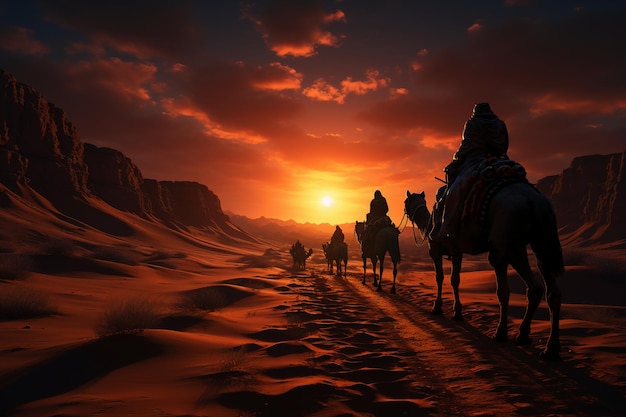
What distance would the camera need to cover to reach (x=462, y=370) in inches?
178

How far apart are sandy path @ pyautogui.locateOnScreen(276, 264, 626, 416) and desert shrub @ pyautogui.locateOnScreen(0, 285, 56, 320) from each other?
6.50m

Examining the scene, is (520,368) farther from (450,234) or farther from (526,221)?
(450,234)

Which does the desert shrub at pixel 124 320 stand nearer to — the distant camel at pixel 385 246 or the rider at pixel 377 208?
the distant camel at pixel 385 246

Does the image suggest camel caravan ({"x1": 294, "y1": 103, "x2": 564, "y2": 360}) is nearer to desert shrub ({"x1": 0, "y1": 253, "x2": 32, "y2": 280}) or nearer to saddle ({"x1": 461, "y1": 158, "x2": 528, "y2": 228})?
saddle ({"x1": 461, "y1": 158, "x2": 528, "y2": 228})

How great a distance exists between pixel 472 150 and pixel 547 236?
234 centimetres

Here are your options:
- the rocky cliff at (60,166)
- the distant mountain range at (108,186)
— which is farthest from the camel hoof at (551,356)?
the rocky cliff at (60,166)

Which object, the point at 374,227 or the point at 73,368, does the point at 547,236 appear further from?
the point at 374,227

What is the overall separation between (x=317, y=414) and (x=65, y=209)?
2982 inches

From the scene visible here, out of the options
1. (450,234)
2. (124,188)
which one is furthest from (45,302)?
(124,188)

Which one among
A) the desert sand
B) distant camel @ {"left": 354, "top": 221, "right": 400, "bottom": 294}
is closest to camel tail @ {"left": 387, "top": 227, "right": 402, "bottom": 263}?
distant camel @ {"left": 354, "top": 221, "right": 400, "bottom": 294}

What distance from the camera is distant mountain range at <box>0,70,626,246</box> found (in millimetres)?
62812

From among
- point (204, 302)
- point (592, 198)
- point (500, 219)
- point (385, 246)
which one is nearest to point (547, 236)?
point (500, 219)

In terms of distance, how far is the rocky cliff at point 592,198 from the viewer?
280 ft

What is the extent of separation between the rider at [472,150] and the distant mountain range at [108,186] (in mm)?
57140
